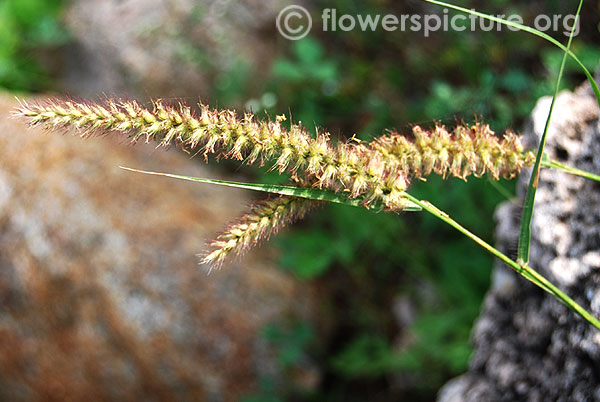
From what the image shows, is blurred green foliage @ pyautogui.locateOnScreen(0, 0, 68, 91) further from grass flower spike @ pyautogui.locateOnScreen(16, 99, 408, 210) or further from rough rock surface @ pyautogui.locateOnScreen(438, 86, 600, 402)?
rough rock surface @ pyautogui.locateOnScreen(438, 86, 600, 402)

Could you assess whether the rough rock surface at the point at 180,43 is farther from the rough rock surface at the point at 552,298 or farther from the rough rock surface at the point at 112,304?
the rough rock surface at the point at 552,298

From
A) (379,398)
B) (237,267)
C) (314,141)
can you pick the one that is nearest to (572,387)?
(314,141)

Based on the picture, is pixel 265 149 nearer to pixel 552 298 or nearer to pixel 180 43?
pixel 552 298

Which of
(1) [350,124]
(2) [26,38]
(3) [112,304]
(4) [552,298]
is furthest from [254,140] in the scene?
(2) [26,38]

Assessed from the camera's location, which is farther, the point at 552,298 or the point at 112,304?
the point at 112,304

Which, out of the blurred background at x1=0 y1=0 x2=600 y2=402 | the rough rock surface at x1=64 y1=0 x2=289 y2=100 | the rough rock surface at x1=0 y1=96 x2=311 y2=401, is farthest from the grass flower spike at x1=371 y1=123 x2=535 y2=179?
the rough rock surface at x1=64 y1=0 x2=289 y2=100
